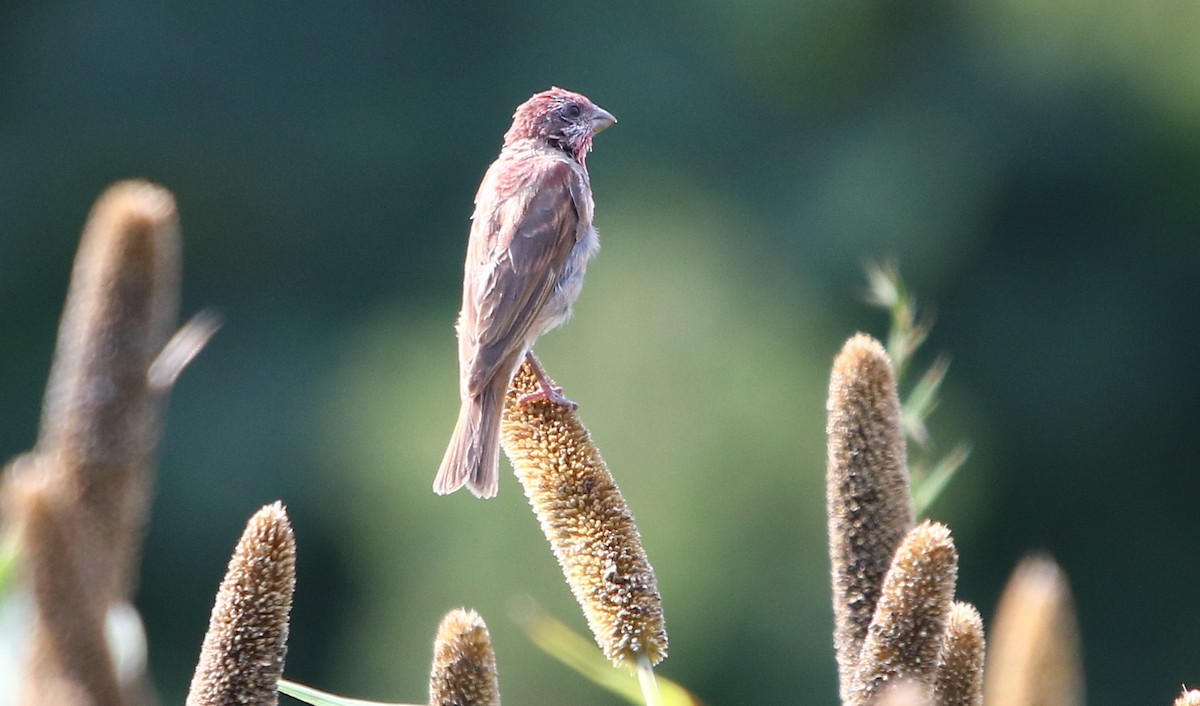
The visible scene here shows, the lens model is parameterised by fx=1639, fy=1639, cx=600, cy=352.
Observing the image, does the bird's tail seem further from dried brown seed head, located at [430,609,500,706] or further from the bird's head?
the bird's head

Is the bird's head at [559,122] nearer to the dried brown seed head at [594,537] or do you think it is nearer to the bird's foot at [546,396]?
the bird's foot at [546,396]

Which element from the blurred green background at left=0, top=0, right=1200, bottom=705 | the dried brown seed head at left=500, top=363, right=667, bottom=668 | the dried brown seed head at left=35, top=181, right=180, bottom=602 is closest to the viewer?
the dried brown seed head at left=35, top=181, right=180, bottom=602

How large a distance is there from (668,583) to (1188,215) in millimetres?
5014

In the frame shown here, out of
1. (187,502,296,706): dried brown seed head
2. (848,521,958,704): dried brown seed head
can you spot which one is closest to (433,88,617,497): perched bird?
(848,521,958,704): dried brown seed head

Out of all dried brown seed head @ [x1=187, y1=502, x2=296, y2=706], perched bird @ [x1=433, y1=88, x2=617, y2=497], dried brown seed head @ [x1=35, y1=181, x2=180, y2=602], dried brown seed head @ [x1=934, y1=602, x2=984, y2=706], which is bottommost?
dried brown seed head @ [x1=934, y1=602, x2=984, y2=706]

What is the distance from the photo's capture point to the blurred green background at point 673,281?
33.5 ft

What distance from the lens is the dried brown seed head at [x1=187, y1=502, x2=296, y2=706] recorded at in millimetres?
1755

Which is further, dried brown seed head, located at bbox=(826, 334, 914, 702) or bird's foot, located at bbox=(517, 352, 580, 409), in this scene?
bird's foot, located at bbox=(517, 352, 580, 409)

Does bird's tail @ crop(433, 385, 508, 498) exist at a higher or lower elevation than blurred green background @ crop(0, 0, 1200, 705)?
lower

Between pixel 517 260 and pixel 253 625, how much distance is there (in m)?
2.35

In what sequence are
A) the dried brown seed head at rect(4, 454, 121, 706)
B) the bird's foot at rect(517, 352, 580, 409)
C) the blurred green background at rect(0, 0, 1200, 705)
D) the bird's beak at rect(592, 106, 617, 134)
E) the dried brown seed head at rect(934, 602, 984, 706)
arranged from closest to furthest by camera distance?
the dried brown seed head at rect(4, 454, 121, 706)
the dried brown seed head at rect(934, 602, 984, 706)
the bird's foot at rect(517, 352, 580, 409)
the bird's beak at rect(592, 106, 617, 134)
the blurred green background at rect(0, 0, 1200, 705)

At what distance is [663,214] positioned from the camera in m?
11.8

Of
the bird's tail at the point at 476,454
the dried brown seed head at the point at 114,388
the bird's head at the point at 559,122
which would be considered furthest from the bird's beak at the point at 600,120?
the dried brown seed head at the point at 114,388

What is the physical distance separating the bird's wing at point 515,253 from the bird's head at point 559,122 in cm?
33
